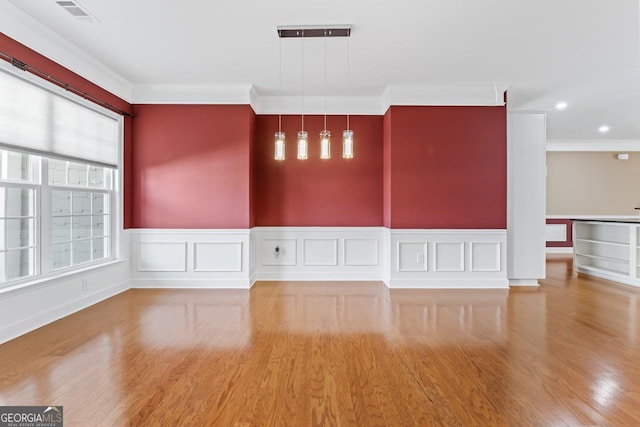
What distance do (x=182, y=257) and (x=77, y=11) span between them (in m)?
3.10

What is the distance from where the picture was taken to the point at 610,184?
27.7 ft

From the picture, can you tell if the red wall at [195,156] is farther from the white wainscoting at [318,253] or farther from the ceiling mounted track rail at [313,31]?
the ceiling mounted track rail at [313,31]

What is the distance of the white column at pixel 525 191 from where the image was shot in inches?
195

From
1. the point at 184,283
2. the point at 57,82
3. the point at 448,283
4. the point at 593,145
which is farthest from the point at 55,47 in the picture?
the point at 593,145

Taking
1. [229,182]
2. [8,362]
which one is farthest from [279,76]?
[8,362]

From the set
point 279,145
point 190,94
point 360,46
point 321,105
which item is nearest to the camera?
point 279,145

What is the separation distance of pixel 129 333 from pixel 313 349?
1760 millimetres

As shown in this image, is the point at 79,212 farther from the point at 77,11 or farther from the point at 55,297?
the point at 77,11

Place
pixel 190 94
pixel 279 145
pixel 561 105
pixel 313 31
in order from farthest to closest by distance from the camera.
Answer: pixel 561 105 → pixel 190 94 → pixel 279 145 → pixel 313 31

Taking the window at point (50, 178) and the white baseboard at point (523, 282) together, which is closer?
the window at point (50, 178)

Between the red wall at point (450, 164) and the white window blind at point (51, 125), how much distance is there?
3.95 m

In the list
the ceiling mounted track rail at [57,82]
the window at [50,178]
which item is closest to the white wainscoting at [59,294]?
the window at [50,178]

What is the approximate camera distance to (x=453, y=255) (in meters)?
4.84

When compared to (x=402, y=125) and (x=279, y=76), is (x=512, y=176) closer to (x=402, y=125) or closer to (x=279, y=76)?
(x=402, y=125)
